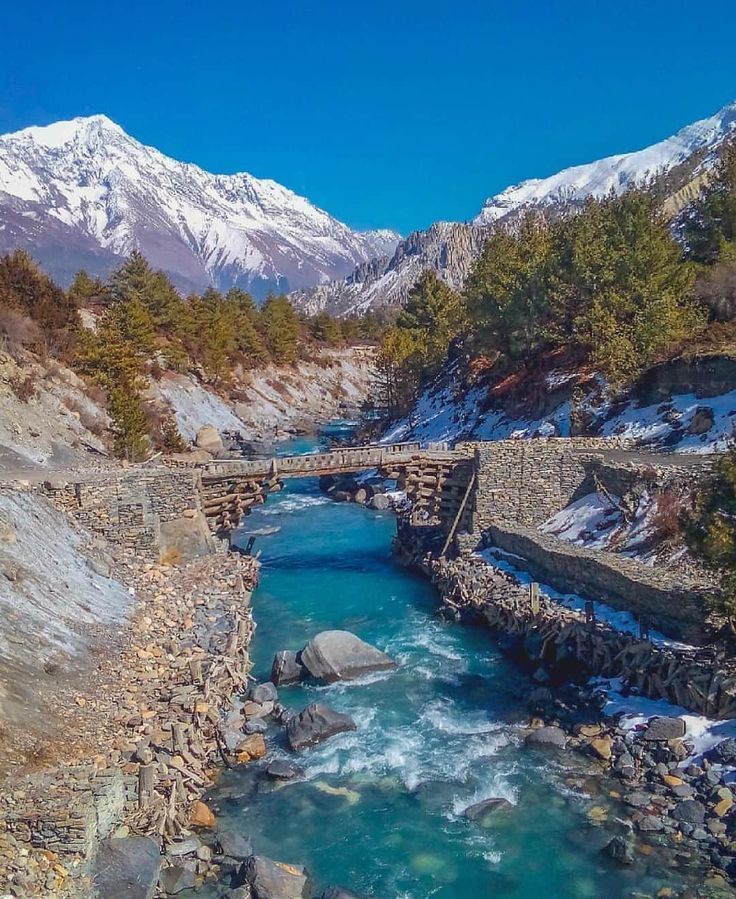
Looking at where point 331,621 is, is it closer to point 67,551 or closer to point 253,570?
point 253,570

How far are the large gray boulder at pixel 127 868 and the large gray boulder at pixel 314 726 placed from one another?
211 inches

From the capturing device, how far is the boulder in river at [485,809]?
15434 mm

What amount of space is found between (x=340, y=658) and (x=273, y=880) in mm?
9282

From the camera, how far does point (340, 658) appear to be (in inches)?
873

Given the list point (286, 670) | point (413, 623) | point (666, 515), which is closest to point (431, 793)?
point (286, 670)

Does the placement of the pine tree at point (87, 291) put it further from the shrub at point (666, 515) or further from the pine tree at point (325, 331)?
the shrub at point (666, 515)

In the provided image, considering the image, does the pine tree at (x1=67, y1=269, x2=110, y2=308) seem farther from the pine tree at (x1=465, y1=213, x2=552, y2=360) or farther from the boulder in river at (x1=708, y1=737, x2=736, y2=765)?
the boulder in river at (x1=708, y1=737, x2=736, y2=765)

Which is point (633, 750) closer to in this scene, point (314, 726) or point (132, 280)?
point (314, 726)

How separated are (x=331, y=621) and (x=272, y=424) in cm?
4806

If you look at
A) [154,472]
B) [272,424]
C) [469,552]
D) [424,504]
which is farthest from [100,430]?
[272,424]

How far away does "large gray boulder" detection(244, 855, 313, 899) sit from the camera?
12.9 m

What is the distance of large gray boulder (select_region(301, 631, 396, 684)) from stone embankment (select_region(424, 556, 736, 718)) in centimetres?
434

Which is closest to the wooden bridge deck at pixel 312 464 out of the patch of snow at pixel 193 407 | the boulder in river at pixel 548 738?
the boulder in river at pixel 548 738

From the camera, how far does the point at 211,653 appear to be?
2069 cm
